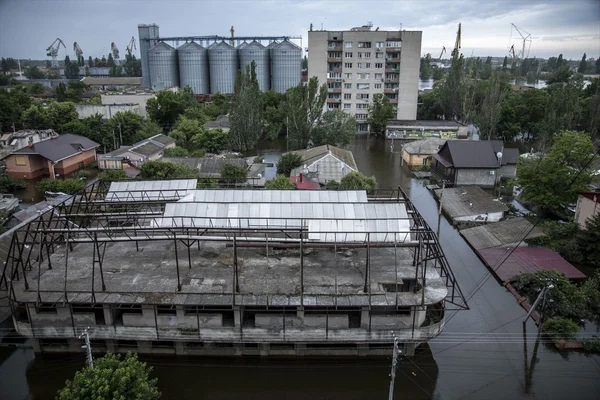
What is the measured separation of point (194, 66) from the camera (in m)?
88.7

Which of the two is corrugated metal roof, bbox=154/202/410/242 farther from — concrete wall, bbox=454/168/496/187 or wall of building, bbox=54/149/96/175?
wall of building, bbox=54/149/96/175

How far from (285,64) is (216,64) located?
14313 millimetres

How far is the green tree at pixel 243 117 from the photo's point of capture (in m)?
49.6

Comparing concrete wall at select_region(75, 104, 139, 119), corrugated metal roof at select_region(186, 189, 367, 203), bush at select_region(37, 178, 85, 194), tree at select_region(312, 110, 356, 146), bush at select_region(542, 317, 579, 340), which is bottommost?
bush at select_region(542, 317, 579, 340)

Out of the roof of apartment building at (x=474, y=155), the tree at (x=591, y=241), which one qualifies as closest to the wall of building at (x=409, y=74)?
the roof of apartment building at (x=474, y=155)

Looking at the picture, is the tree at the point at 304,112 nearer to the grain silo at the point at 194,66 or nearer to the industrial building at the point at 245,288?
the industrial building at the point at 245,288

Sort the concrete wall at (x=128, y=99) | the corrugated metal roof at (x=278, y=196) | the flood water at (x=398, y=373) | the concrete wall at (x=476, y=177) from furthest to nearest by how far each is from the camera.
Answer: the concrete wall at (x=128, y=99), the concrete wall at (x=476, y=177), the corrugated metal roof at (x=278, y=196), the flood water at (x=398, y=373)

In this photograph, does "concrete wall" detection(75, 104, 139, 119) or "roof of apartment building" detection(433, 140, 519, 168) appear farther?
"concrete wall" detection(75, 104, 139, 119)

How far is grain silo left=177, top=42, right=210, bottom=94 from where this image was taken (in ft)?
290

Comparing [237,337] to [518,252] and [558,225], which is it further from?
[558,225]

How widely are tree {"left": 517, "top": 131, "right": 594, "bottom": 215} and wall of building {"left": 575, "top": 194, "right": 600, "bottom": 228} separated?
1.92 m

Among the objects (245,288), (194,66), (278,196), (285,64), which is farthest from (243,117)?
(194,66)

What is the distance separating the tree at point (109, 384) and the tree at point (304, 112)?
35.5m

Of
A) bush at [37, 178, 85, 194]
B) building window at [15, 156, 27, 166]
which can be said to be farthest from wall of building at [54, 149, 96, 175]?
bush at [37, 178, 85, 194]
